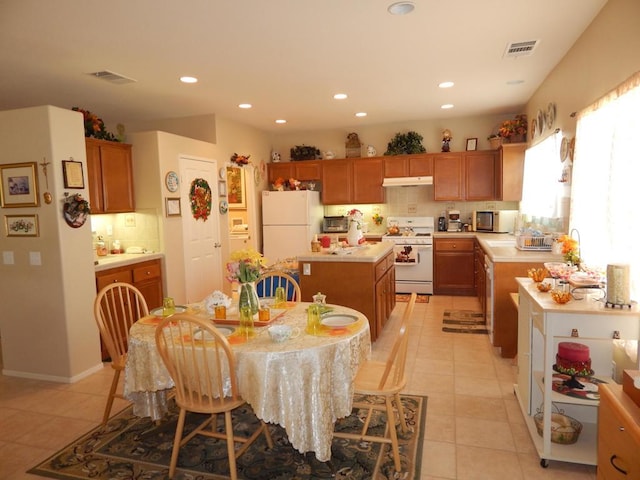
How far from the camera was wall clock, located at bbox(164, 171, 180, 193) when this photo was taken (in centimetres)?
482

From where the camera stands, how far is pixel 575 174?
131 inches

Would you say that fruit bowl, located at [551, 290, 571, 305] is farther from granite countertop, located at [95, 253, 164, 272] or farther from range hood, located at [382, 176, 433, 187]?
range hood, located at [382, 176, 433, 187]

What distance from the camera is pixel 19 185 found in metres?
3.54

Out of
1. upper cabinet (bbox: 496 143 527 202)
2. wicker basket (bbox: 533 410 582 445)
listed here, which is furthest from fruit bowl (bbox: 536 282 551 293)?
upper cabinet (bbox: 496 143 527 202)

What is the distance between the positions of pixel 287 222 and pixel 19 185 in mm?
3808

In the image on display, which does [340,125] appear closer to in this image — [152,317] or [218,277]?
[218,277]

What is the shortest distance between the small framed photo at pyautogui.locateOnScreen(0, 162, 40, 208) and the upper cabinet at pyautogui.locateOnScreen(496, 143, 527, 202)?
5410mm

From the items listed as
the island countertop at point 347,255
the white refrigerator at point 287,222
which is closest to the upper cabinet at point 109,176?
the island countertop at point 347,255

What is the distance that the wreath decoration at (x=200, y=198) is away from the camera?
5285 mm

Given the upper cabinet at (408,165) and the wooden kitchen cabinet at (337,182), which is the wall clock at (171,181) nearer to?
the wooden kitchen cabinet at (337,182)

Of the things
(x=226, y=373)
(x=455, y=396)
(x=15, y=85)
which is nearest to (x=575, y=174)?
(x=455, y=396)

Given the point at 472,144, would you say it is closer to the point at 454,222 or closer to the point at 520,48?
the point at 454,222

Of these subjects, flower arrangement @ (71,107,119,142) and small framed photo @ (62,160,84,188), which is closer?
small framed photo @ (62,160,84,188)

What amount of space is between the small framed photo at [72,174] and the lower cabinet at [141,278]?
2.82ft
